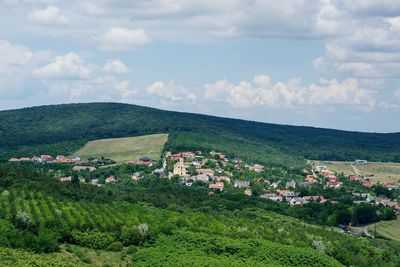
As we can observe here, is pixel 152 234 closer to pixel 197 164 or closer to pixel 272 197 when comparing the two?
pixel 272 197

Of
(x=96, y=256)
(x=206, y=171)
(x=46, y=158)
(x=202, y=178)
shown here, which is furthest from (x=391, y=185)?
(x=96, y=256)

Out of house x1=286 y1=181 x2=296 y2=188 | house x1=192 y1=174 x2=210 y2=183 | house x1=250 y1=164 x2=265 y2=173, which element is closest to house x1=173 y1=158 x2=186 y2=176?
house x1=192 y1=174 x2=210 y2=183

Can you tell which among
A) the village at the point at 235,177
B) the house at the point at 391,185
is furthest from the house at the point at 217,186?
the house at the point at 391,185

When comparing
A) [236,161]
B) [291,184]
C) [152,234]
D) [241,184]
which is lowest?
[241,184]

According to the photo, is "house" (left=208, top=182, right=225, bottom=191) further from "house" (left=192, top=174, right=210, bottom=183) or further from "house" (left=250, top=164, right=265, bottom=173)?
"house" (left=250, top=164, right=265, bottom=173)

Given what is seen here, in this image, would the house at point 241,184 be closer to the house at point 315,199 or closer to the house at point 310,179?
the house at point 315,199

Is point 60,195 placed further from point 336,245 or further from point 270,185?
point 270,185
